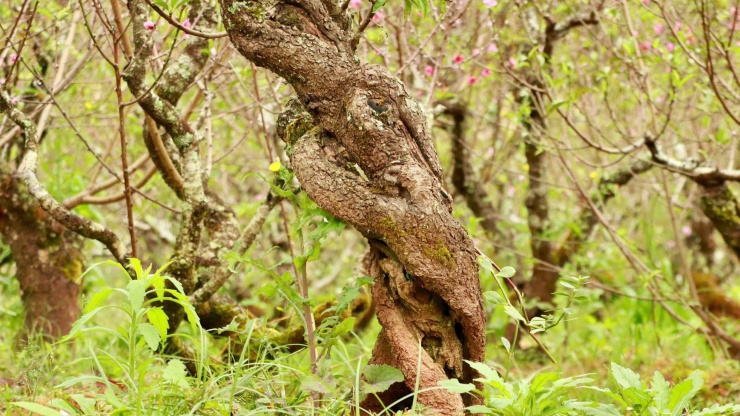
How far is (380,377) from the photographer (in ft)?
8.26

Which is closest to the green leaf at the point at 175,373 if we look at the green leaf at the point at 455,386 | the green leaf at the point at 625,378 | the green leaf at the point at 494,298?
the green leaf at the point at 455,386

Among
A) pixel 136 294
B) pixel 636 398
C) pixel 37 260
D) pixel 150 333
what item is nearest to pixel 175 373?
pixel 150 333

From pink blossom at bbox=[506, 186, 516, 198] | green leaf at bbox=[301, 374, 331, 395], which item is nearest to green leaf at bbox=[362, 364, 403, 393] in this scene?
green leaf at bbox=[301, 374, 331, 395]

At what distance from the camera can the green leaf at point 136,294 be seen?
2.08 m

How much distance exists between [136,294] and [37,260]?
271 cm

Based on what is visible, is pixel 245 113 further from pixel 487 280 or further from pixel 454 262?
pixel 454 262

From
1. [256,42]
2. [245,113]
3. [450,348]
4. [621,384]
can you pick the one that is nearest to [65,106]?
[245,113]

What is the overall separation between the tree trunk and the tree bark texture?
2.56m

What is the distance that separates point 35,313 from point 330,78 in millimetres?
2880

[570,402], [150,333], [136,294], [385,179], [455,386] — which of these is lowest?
[570,402]

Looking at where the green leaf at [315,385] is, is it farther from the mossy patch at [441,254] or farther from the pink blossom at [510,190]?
the pink blossom at [510,190]

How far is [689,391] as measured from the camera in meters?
2.30

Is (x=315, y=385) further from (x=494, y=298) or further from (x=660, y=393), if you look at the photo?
(x=660, y=393)

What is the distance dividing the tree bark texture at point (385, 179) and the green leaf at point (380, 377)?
39 mm
